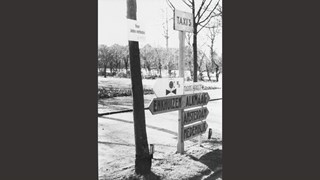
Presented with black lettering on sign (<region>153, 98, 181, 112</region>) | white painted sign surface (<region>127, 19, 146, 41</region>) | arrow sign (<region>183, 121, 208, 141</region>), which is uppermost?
white painted sign surface (<region>127, 19, 146, 41</region>)

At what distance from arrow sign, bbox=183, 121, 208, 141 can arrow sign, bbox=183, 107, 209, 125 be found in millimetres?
99

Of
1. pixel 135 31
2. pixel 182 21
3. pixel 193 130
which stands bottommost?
pixel 193 130

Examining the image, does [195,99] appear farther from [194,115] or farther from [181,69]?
[181,69]

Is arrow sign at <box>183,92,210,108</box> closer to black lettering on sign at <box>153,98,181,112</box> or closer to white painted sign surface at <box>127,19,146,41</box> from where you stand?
black lettering on sign at <box>153,98,181,112</box>

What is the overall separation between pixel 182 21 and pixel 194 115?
1.90 m

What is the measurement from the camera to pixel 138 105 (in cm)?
489

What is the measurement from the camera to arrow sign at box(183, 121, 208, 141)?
671 cm

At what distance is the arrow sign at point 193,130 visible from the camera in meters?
6.71

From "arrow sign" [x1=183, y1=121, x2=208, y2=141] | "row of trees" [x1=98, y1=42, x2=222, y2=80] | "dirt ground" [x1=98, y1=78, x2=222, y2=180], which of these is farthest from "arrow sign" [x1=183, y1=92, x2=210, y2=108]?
"dirt ground" [x1=98, y1=78, x2=222, y2=180]

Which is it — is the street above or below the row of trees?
below

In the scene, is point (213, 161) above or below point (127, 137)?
below

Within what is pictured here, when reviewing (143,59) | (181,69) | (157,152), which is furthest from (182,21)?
(157,152)

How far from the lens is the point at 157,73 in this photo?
6191mm

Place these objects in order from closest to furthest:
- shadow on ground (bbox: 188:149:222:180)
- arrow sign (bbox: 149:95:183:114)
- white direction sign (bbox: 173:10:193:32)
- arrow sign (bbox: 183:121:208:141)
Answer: arrow sign (bbox: 149:95:183:114) < shadow on ground (bbox: 188:149:222:180) < white direction sign (bbox: 173:10:193:32) < arrow sign (bbox: 183:121:208:141)
